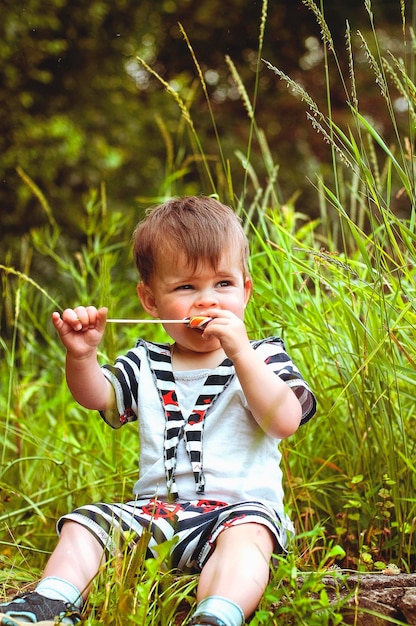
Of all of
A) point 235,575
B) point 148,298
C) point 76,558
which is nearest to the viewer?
point 235,575

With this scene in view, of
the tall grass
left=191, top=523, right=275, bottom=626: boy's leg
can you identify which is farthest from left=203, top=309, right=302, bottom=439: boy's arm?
left=191, top=523, right=275, bottom=626: boy's leg

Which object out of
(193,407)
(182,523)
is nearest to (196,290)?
(193,407)

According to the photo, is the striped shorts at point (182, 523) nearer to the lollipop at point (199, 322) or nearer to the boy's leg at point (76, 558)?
the boy's leg at point (76, 558)

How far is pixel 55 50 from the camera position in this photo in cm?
479

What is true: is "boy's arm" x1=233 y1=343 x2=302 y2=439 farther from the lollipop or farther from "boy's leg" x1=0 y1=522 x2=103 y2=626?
"boy's leg" x1=0 y1=522 x2=103 y2=626

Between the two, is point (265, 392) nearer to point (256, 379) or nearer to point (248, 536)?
point (256, 379)

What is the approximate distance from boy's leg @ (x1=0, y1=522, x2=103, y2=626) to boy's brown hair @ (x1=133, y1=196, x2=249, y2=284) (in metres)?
0.60

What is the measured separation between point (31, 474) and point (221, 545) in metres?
1.17

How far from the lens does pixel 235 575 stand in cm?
141

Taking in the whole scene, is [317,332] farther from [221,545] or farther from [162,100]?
[162,100]

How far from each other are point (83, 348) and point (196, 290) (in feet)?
0.88

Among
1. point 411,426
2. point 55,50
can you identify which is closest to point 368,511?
point 411,426

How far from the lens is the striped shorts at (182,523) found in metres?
1.56

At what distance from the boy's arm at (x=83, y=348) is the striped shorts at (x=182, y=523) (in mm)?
243
